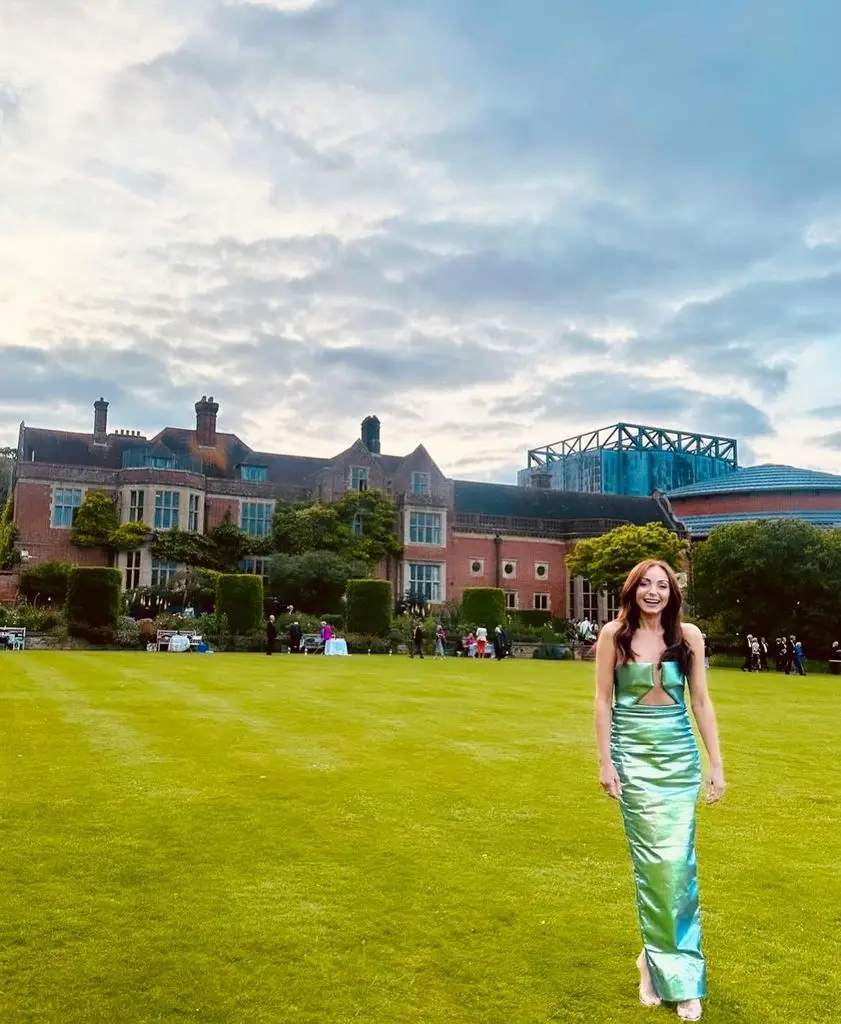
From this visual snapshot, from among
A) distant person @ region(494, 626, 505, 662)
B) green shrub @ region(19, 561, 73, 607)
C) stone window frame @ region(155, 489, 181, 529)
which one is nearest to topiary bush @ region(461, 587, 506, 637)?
distant person @ region(494, 626, 505, 662)

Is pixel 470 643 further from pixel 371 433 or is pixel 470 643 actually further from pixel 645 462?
pixel 645 462

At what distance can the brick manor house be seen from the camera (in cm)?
4878

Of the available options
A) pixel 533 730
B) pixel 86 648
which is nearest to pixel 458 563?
pixel 86 648

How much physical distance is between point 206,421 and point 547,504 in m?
23.7

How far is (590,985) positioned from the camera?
194 inches

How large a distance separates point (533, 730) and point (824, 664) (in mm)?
28790

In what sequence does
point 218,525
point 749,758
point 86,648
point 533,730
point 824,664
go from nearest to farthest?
point 749,758
point 533,730
point 86,648
point 824,664
point 218,525

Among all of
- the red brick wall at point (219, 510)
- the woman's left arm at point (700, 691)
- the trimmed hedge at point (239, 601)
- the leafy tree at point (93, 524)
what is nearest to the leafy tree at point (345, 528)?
the red brick wall at point (219, 510)

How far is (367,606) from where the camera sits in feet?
131

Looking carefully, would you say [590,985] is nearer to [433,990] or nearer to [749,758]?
[433,990]

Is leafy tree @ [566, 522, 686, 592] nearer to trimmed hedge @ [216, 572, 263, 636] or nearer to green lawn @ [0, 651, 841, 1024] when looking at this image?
trimmed hedge @ [216, 572, 263, 636]

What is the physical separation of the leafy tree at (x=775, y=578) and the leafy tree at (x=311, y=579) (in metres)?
18.5

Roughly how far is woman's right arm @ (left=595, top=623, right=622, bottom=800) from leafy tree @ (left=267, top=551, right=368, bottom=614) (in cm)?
4325

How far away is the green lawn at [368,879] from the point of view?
4797 millimetres
